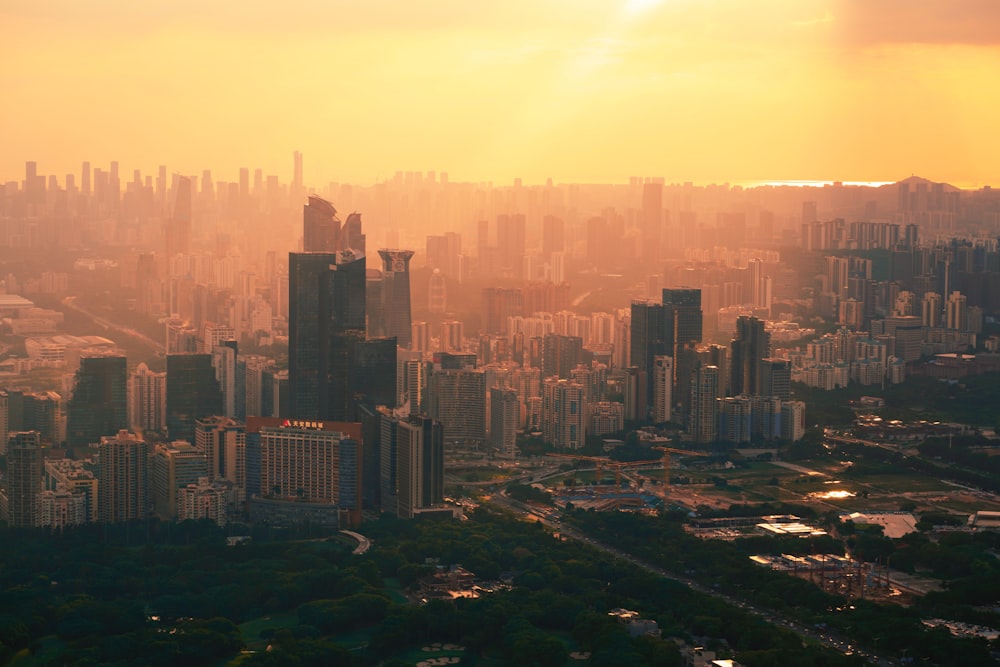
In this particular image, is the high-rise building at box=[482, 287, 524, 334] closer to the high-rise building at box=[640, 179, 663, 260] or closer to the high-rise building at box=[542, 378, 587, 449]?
the high-rise building at box=[640, 179, 663, 260]

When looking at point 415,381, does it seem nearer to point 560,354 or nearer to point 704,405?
point 704,405

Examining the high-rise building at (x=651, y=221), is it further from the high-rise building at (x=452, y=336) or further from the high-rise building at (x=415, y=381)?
the high-rise building at (x=415, y=381)

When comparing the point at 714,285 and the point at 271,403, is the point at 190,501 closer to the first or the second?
the point at 271,403

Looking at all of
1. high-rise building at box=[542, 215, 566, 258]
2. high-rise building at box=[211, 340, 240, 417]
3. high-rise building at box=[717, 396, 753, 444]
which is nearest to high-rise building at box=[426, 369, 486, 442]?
high-rise building at box=[211, 340, 240, 417]

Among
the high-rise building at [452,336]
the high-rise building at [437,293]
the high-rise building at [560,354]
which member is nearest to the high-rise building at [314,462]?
the high-rise building at [560,354]

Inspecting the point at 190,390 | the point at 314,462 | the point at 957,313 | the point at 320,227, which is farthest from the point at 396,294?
the point at 957,313

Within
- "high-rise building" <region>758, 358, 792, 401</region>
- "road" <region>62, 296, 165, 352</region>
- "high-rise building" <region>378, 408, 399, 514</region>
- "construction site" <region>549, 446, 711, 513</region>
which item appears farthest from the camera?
"road" <region>62, 296, 165, 352</region>
